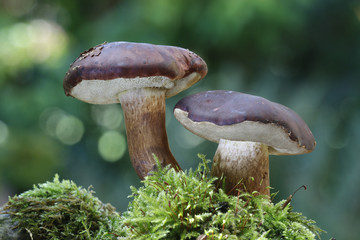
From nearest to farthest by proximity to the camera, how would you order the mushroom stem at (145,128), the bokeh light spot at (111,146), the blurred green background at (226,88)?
1. the mushroom stem at (145,128)
2. the blurred green background at (226,88)
3. the bokeh light spot at (111,146)

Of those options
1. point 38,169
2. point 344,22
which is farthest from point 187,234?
point 38,169

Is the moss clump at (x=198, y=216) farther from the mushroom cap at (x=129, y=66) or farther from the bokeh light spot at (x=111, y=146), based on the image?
the bokeh light spot at (x=111, y=146)

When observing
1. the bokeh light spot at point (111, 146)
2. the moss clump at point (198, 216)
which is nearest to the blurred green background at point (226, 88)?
the bokeh light spot at point (111, 146)

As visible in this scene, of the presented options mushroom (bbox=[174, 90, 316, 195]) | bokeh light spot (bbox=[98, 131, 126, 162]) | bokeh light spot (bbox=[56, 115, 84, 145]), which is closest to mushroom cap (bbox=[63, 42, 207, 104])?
mushroom (bbox=[174, 90, 316, 195])

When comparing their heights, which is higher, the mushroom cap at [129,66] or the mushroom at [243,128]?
the mushroom cap at [129,66]

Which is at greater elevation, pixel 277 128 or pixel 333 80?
pixel 333 80

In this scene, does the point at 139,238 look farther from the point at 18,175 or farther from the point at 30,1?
the point at 30,1

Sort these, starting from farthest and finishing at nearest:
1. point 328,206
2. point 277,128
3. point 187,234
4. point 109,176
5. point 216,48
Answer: point 109,176, point 216,48, point 328,206, point 277,128, point 187,234
